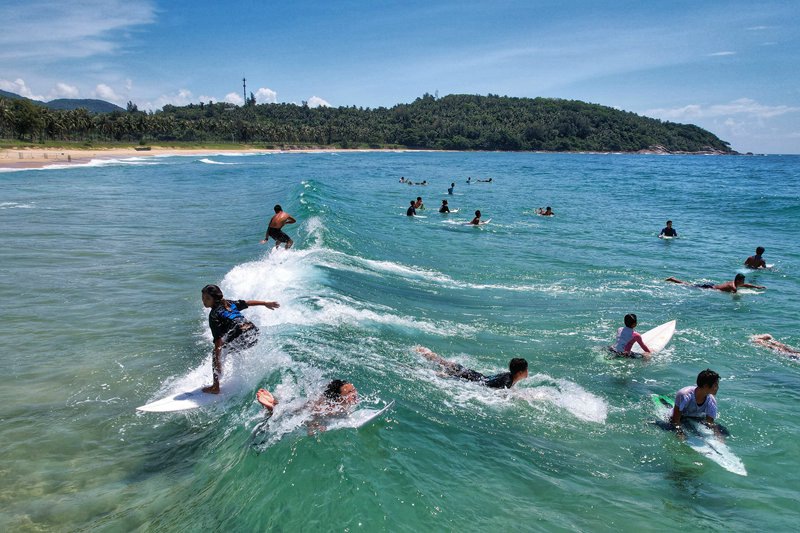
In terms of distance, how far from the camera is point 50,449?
6484mm

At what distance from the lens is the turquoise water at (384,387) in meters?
5.48

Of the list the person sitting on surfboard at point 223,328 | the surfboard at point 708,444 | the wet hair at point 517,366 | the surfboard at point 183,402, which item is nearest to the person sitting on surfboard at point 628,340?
the surfboard at point 708,444

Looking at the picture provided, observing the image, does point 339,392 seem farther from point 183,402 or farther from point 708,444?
point 708,444

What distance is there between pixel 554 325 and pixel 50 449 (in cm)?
1004

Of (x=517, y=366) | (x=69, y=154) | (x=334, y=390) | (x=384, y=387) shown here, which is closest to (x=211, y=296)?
(x=334, y=390)

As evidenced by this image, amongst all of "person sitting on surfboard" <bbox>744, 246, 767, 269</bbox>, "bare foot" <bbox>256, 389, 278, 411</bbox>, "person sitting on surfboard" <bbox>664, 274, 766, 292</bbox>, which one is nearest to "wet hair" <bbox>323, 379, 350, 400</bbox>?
"bare foot" <bbox>256, 389, 278, 411</bbox>

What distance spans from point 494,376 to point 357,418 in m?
2.80

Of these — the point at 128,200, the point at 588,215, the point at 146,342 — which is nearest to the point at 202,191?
the point at 128,200

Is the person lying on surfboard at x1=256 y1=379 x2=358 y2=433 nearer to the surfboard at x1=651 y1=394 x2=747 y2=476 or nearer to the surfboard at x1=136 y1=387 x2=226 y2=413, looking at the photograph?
the surfboard at x1=136 y1=387 x2=226 y2=413

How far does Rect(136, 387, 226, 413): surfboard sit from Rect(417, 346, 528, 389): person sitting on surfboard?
3.79m

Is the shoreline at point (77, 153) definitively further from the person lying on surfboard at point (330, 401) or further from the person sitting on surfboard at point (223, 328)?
the person lying on surfboard at point (330, 401)

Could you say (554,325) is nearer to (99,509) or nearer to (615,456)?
(615,456)

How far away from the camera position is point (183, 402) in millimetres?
7418

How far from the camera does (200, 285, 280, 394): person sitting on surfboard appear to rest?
7.40 meters
